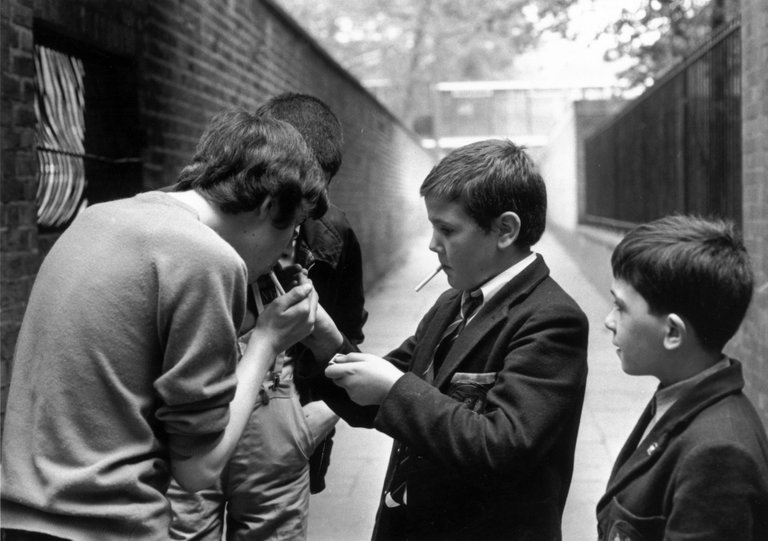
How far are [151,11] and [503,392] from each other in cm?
413

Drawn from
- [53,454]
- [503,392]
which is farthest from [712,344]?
[53,454]

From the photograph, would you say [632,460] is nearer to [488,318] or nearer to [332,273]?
[488,318]

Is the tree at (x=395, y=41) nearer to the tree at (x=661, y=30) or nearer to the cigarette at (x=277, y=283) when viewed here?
the tree at (x=661, y=30)

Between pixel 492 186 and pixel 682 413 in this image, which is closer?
pixel 682 413

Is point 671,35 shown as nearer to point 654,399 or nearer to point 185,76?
point 185,76

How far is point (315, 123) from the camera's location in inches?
126

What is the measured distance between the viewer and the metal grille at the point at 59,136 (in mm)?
4539

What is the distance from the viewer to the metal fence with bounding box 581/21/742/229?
7.73 m

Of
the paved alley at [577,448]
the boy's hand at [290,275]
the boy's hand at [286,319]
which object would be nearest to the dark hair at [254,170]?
the boy's hand at [286,319]

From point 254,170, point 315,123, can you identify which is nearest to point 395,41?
point 315,123

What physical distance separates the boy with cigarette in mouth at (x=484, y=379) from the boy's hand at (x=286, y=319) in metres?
Result: 0.13

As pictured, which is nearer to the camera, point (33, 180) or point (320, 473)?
point (320, 473)

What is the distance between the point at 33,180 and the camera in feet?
13.5

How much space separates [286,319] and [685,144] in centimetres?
828
